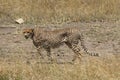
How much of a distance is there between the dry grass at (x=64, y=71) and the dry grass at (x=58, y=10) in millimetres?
6133

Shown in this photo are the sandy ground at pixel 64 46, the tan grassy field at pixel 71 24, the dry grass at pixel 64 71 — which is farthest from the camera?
the sandy ground at pixel 64 46

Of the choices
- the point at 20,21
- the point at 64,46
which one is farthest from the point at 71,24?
the point at 64,46

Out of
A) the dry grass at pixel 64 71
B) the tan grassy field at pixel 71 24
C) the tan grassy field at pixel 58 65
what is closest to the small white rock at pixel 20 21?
the tan grassy field at pixel 71 24

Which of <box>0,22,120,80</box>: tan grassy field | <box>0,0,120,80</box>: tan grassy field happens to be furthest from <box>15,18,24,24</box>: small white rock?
<box>0,22,120,80</box>: tan grassy field

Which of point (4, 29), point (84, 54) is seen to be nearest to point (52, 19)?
point (4, 29)

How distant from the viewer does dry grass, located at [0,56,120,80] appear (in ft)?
27.2

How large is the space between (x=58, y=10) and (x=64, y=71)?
291 inches

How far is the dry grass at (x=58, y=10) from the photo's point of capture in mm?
15328

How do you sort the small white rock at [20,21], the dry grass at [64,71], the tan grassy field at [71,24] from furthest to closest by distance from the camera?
the small white rock at [20,21] < the tan grassy field at [71,24] < the dry grass at [64,71]

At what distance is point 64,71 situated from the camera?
8602 mm

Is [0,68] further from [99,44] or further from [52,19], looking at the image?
[52,19]

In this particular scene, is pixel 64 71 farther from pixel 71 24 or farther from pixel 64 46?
pixel 71 24

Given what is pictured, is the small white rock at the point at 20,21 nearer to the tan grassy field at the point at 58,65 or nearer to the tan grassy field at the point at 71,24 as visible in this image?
the tan grassy field at the point at 71,24

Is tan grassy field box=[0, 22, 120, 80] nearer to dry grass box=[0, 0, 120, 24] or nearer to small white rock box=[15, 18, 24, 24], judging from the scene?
small white rock box=[15, 18, 24, 24]
